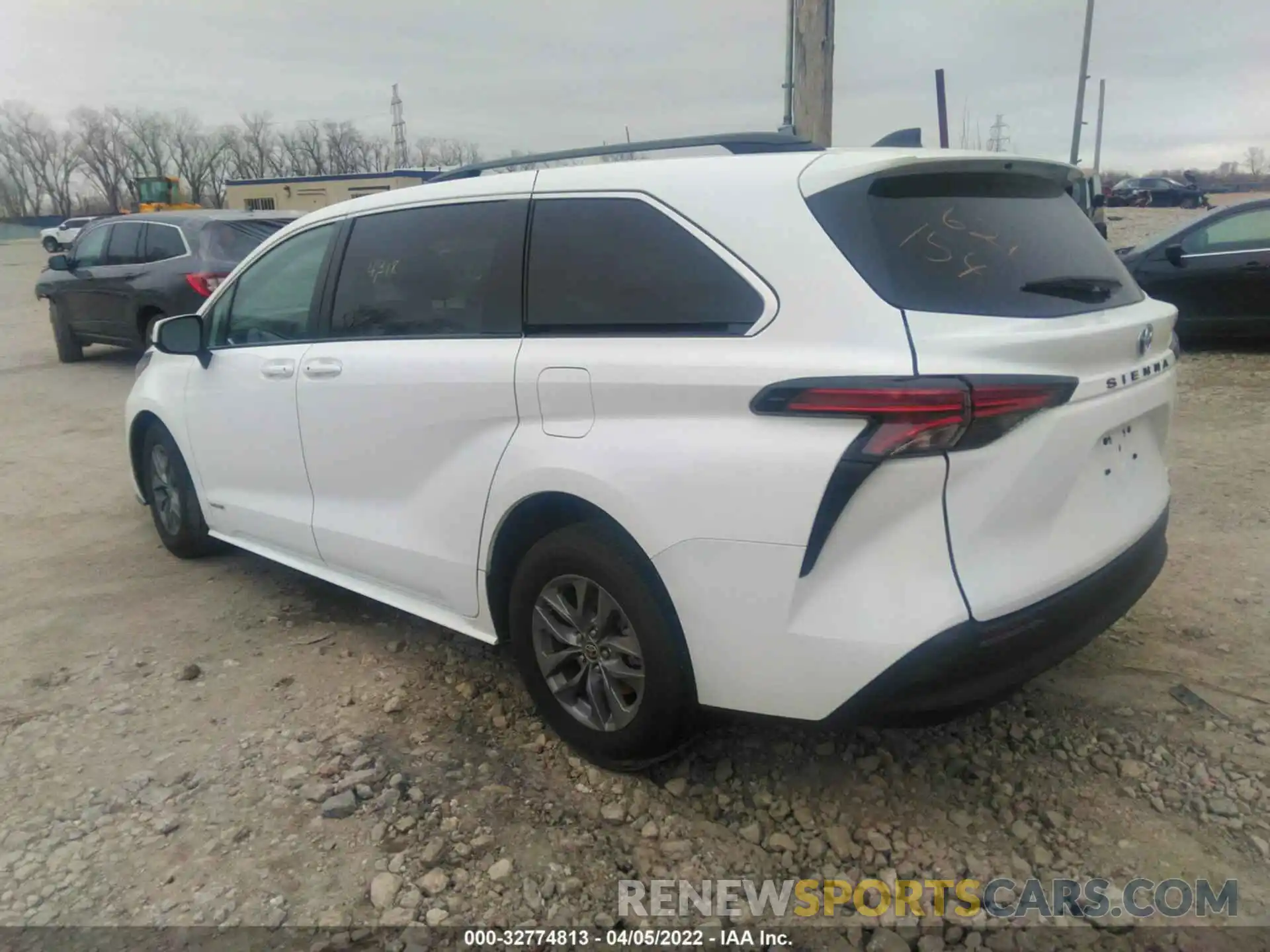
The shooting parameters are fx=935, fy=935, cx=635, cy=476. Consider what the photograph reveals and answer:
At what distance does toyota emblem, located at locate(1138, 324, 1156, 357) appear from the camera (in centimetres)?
259

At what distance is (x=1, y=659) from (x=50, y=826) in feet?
4.66

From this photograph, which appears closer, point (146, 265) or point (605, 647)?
point (605, 647)

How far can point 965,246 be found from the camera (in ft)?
7.95

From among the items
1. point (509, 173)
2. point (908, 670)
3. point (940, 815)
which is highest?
point (509, 173)

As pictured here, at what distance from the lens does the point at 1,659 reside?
12.7 feet

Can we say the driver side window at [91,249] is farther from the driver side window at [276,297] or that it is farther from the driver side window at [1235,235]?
the driver side window at [1235,235]

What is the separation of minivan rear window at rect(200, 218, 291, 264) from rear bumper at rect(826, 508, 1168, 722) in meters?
9.06

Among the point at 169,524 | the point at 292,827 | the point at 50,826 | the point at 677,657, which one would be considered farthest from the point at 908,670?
the point at 169,524

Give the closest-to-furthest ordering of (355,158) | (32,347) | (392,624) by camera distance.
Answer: (392,624) < (32,347) < (355,158)

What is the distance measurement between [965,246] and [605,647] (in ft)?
4.89

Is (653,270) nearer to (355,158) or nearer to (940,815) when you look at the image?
(940,815)

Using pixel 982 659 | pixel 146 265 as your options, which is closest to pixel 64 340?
pixel 146 265

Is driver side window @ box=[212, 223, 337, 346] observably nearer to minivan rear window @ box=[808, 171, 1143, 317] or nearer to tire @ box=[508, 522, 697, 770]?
tire @ box=[508, 522, 697, 770]

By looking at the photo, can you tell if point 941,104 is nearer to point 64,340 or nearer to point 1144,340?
point 1144,340
